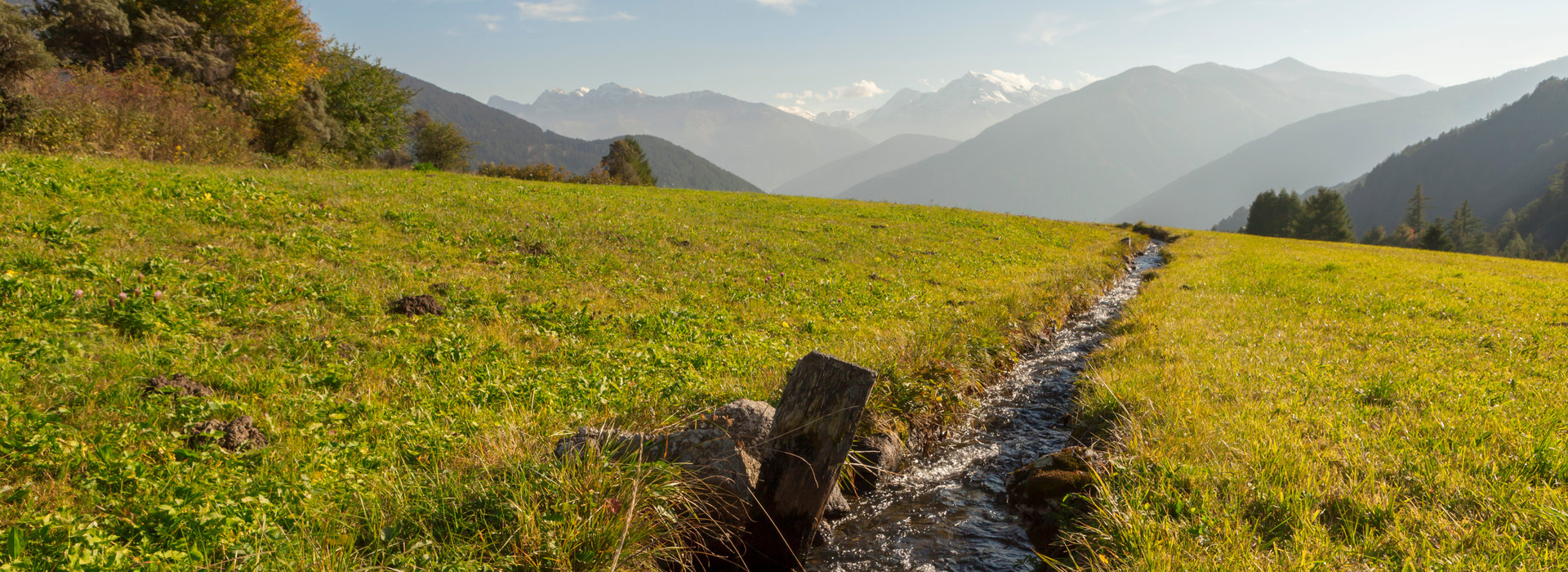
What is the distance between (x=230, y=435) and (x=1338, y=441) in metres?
11.4

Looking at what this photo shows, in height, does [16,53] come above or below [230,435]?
above

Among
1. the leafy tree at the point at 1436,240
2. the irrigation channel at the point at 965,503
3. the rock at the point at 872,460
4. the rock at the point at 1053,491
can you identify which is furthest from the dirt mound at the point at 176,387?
the leafy tree at the point at 1436,240

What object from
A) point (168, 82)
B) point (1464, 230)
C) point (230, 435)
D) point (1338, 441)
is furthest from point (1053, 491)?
point (1464, 230)

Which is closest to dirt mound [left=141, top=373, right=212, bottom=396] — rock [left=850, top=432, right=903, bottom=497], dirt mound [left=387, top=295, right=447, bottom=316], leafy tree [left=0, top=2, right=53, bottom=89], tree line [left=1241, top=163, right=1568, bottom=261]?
dirt mound [left=387, top=295, right=447, bottom=316]

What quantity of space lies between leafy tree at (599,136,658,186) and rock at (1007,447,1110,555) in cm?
8917

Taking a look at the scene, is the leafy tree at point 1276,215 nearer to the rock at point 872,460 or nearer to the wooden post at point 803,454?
the rock at point 872,460

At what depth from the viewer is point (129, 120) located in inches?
848

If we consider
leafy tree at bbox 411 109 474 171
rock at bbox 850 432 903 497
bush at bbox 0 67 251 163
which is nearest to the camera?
rock at bbox 850 432 903 497

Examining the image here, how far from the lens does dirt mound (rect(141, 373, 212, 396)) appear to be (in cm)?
608

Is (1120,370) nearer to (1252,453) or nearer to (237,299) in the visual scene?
(1252,453)

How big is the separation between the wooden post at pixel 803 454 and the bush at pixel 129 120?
25857mm

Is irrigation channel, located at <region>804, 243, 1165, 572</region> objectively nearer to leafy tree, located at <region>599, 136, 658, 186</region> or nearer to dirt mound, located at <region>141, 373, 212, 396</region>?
dirt mound, located at <region>141, 373, 212, 396</region>

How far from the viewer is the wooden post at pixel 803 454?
5.33 metres

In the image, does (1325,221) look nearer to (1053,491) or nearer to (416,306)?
(1053,491)
